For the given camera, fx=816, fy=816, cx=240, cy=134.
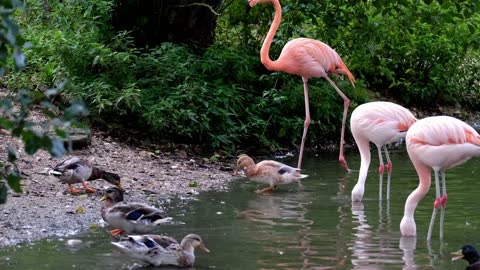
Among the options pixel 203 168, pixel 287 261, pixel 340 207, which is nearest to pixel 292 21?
pixel 203 168

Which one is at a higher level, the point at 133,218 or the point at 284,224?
the point at 133,218

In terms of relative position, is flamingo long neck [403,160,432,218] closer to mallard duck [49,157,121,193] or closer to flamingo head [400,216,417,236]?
flamingo head [400,216,417,236]

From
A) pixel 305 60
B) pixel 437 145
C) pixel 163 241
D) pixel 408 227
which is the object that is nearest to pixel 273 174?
pixel 305 60

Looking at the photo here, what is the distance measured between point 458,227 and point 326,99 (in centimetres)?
529

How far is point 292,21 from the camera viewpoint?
12789 millimetres

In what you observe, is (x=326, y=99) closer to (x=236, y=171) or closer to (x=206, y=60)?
(x=206, y=60)

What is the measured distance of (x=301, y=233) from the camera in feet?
22.7

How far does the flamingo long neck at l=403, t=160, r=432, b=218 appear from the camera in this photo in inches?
269

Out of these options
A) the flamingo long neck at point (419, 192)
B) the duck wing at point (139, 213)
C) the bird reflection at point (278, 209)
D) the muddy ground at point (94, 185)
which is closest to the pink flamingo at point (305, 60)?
the muddy ground at point (94, 185)

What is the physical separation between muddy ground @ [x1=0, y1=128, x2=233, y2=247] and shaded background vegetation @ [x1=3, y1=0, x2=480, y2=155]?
1.68 ft

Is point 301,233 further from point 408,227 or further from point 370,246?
point 408,227

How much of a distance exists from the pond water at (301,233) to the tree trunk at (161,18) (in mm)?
3321

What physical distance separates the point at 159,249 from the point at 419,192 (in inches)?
95.6

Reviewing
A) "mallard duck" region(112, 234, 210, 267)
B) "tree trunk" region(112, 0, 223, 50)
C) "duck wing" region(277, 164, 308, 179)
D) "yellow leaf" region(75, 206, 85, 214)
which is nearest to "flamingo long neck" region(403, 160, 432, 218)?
"mallard duck" region(112, 234, 210, 267)
